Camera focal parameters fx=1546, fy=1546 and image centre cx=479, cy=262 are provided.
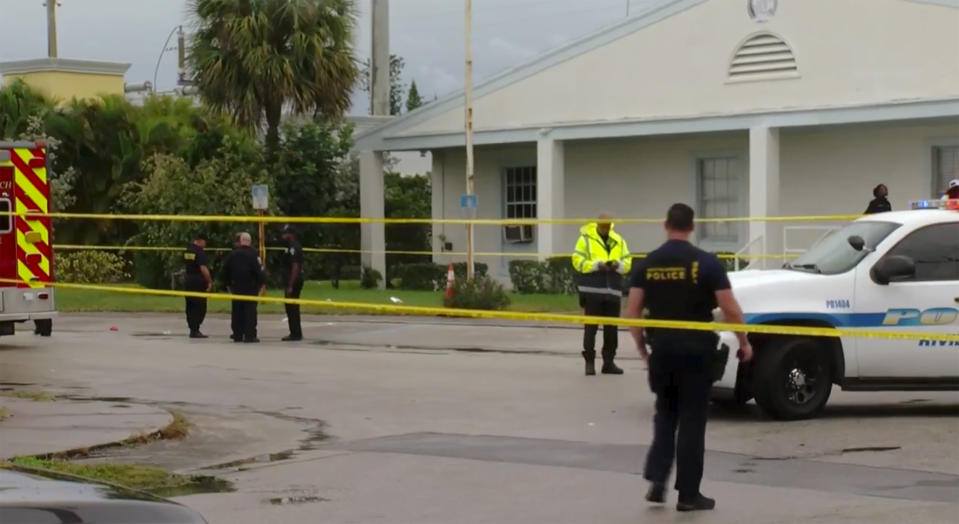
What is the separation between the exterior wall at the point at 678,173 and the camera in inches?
1027

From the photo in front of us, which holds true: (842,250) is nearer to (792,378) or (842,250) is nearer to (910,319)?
(910,319)

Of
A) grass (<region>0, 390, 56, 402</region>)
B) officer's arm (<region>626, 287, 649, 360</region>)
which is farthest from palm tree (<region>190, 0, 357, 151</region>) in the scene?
officer's arm (<region>626, 287, 649, 360</region>)

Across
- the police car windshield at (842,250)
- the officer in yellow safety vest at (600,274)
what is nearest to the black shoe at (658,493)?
the police car windshield at (842,250)

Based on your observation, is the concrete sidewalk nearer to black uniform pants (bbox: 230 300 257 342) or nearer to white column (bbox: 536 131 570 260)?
black uniform pants (bbox: 230 300 257 342)

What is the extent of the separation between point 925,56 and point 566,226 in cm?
924

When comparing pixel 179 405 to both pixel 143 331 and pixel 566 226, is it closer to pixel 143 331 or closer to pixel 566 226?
pixel 143 331

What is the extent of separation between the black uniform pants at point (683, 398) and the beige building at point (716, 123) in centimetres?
1650

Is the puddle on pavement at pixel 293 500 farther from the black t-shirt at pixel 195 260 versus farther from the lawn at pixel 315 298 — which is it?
the lawn at pixel 315 298

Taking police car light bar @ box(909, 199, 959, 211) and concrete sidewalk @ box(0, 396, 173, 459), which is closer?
concrete sidewalk @ box(0, 396, 173, 459)

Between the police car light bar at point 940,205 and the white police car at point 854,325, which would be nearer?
the white police car at point 854,325

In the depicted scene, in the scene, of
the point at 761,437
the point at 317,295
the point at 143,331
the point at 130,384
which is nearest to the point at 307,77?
the point at 317,295

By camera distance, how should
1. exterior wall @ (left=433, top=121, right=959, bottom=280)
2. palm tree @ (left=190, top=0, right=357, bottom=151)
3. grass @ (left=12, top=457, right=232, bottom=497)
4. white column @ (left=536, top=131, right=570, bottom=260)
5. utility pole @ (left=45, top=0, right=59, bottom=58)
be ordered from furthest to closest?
utility pole @ (left=45, top=0, right=59, bottom=58), palm tree @ (left=190, top=0, right=357, bottom=151), white column @ (left=536, top=131, right=570, bottom=260), exterior wall @ (left=433, top=121, right=959, bottom=280), grass @ (left=12, top=457, right=232, bottom=497)

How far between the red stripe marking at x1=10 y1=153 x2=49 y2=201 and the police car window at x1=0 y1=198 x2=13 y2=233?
0.38 m

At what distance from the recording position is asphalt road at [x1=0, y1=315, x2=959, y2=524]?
30.0 feet
